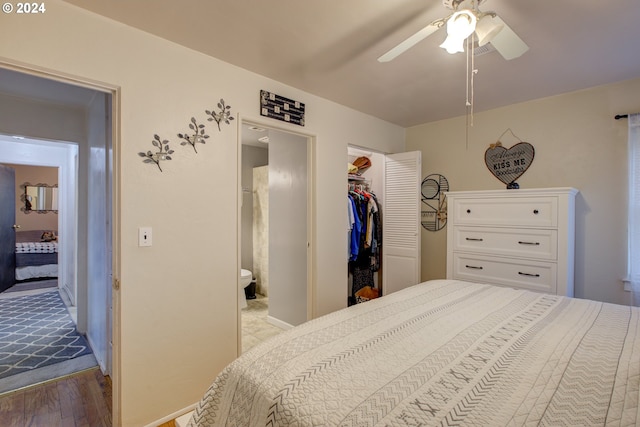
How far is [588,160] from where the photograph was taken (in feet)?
8.41

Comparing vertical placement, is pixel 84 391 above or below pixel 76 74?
below

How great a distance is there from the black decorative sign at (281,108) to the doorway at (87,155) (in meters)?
1.03

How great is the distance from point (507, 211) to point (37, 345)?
444cm

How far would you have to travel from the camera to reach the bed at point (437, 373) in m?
0.75

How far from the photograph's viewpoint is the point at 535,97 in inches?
108

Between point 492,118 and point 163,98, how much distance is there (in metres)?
3.05

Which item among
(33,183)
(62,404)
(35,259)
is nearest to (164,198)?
(62,404)

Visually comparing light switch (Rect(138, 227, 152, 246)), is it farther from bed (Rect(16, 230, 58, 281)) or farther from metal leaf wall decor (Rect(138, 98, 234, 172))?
bed (Rect(16, 230, 58, 281))

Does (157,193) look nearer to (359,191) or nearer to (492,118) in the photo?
(359,191)

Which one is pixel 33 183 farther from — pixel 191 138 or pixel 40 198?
pixel 191 138

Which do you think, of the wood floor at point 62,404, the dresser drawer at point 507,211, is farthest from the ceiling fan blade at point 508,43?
the wood floor at point 62,404

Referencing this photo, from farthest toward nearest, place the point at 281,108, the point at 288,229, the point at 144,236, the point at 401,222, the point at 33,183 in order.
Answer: the point at 33,183 → the point at 401,222 → the point at 288,229 → the point at 281,108 → the point at 144,236

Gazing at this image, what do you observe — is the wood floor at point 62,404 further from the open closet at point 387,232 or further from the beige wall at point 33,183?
the beige wall at point 33,183

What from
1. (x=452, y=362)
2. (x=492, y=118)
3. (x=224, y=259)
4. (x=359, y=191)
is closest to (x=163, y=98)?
(x=224, y=259)
